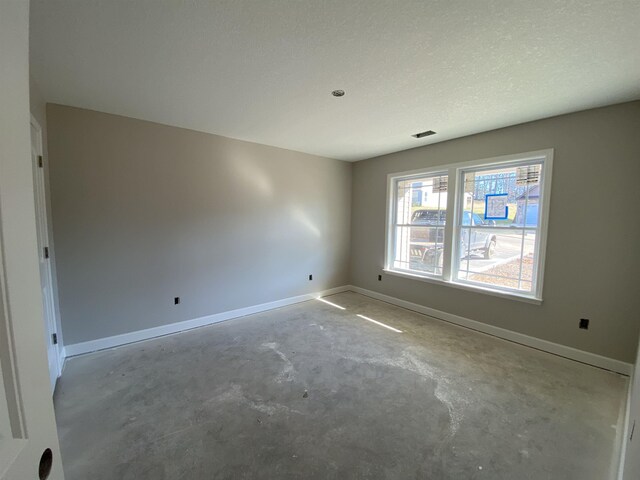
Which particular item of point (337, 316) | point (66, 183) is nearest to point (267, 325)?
point (337, 316)

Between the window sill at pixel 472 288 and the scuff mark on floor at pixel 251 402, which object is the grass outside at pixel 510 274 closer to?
the window sill at pixel 472 288

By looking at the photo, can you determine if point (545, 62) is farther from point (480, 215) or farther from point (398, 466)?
point (398, 466)

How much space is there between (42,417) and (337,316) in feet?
11.5

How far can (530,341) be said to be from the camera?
9.94 feet

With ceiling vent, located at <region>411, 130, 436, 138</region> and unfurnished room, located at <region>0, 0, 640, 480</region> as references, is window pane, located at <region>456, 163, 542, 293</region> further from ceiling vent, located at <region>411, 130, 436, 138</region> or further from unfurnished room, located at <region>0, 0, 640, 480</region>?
ceiling vent, located at <region>411, 130, 436, 138</region>

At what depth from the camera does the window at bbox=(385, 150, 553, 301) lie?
3.05m

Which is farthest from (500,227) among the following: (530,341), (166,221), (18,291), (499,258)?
(166,221)

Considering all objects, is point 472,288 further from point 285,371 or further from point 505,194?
point 285,371

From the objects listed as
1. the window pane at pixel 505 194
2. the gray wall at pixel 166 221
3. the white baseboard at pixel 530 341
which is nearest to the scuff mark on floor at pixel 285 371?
the gray wall at pixel 166 221

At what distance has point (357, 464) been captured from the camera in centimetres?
159

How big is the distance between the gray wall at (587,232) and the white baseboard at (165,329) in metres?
2.89

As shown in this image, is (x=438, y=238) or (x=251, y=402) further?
(x=438, y=238)

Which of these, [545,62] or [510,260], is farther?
[510,260]

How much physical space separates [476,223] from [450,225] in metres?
0.31
